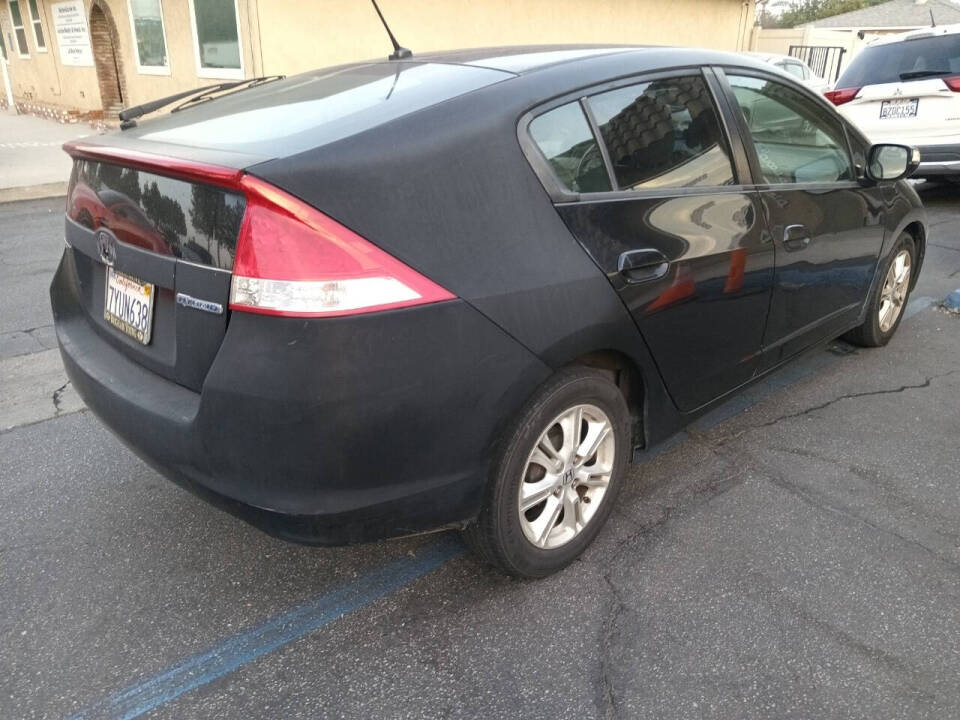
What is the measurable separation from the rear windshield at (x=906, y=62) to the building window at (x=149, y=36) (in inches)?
426

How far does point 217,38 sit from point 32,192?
394 cm

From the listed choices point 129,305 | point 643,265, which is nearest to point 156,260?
point 129,305

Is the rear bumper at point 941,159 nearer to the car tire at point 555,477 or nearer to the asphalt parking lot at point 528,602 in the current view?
the asphalt parking lot at point 528,602

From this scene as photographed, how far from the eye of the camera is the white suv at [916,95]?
7945mm

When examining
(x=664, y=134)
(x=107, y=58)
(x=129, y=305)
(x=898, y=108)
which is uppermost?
(x=664, y=134)

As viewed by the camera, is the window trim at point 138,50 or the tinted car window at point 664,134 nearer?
the tinted car window at point 664,134

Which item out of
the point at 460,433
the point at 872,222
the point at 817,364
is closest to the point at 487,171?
the point at 460,433

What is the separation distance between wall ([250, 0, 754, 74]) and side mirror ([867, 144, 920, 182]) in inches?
378

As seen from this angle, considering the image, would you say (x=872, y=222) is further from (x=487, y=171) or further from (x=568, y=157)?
(x=487, y=171)

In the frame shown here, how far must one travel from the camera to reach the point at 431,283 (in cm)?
202

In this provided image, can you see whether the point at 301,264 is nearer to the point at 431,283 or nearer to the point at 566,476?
the point at 431,283

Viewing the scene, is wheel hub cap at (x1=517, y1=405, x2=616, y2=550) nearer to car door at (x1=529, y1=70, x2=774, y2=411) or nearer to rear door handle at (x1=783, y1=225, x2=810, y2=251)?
car door at (x1=529, y1=70, x2=774, y2=411)

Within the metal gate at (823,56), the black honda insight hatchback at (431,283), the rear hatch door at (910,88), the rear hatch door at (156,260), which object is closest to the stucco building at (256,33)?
the metal gate at (823,56)

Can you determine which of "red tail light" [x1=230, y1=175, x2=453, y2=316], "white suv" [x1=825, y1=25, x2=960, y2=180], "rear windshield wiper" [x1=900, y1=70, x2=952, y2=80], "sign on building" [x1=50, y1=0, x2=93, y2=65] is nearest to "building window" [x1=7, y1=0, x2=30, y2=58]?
"sign on building" [x1=50, y1=0, x2=93, y2=65]
